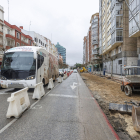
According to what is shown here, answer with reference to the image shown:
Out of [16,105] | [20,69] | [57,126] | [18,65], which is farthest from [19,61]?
[57,126]

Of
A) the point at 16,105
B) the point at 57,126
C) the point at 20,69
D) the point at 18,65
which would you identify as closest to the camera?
the point at 57,126

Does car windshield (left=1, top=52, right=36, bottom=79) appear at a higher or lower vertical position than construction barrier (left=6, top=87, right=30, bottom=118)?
higher

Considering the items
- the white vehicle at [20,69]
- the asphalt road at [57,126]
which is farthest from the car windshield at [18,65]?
the asphalt road at [57,126]

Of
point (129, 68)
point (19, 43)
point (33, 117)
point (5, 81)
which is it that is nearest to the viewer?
point (33, 117)

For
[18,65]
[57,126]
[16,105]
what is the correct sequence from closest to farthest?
[57,126] < [16,105] < [18,65]

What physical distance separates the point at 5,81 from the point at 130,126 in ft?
24.0

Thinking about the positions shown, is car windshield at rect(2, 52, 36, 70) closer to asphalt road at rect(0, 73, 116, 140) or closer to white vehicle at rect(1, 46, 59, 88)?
white vehicle at rect(1, 46, 59, 88)

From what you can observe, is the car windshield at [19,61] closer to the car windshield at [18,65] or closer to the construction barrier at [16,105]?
the car windshield at [18,65]

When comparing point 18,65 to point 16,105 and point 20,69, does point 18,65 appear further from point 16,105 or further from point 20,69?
point 16,105

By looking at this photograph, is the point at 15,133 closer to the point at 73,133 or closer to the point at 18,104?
the point at 18,104

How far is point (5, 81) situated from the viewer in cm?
774

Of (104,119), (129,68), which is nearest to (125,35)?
(129,68)

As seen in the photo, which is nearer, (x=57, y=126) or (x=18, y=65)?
(x=57, y=126)

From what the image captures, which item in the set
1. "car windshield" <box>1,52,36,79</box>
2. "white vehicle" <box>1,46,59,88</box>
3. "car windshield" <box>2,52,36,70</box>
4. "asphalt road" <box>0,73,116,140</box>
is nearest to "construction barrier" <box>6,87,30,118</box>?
"asphalt road" <box>0,73,116,140</box>
